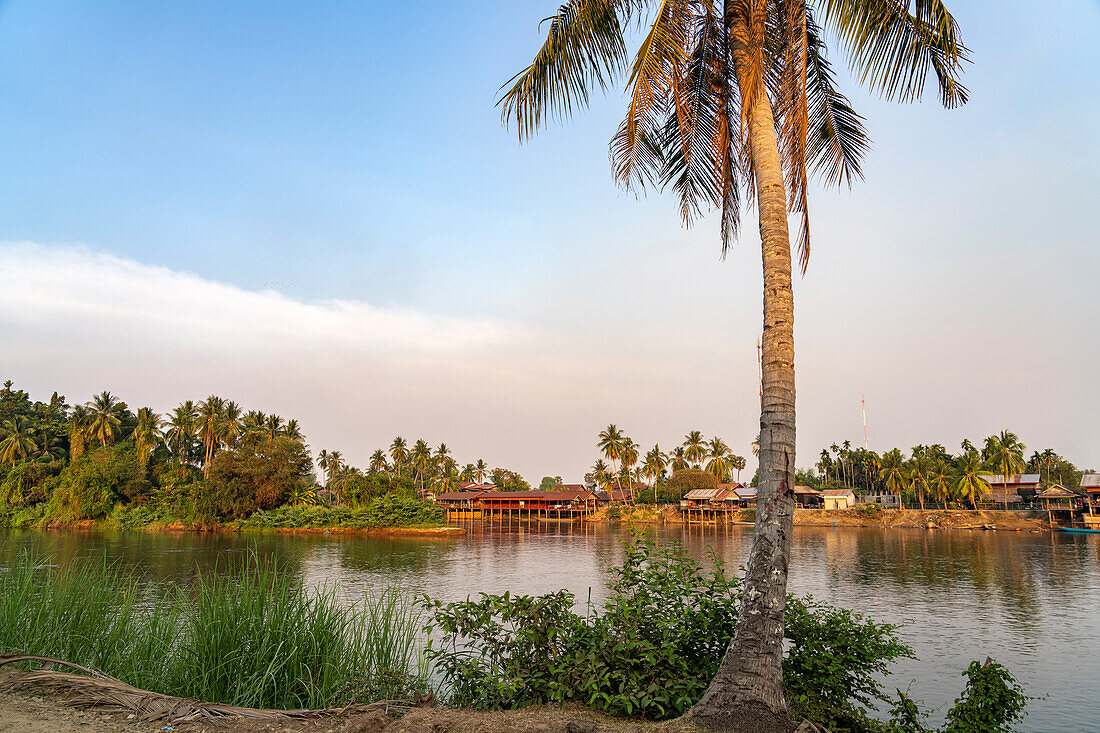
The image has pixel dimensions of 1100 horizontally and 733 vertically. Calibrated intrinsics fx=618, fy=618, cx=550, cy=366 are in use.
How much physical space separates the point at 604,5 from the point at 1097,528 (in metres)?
63.7

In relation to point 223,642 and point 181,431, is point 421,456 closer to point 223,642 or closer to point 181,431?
point 181,431

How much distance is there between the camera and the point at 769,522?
13.9ft

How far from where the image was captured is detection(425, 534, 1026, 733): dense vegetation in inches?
166

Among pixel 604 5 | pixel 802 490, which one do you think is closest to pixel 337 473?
pixel 802 490

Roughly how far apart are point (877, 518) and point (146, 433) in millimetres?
70360

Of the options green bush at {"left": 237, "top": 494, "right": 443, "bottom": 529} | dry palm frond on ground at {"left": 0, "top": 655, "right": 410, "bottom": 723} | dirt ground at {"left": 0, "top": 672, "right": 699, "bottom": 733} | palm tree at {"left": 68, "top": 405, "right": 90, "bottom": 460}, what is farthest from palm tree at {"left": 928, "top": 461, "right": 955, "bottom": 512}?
palm tree at {"left": 68, "top": 405, "right": 90, "bottom": 460}

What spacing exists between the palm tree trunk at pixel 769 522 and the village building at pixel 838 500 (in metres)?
67.2

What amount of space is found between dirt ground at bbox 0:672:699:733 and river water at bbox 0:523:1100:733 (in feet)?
4.92

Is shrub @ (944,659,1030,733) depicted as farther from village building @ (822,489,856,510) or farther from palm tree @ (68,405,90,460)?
palm tree @ (68,405,90,460)

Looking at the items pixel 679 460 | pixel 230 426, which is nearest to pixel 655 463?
pixel 679 460

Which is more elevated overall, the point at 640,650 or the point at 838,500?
the point at 640,650

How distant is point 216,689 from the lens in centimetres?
475

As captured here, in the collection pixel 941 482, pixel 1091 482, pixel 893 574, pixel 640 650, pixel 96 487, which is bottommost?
pixel 893 574

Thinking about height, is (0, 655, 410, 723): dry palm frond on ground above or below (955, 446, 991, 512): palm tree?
above
